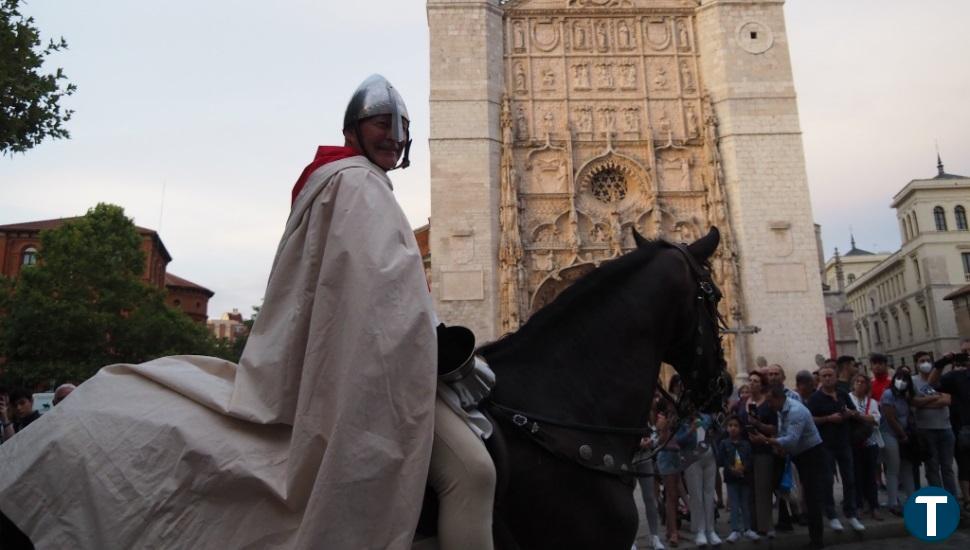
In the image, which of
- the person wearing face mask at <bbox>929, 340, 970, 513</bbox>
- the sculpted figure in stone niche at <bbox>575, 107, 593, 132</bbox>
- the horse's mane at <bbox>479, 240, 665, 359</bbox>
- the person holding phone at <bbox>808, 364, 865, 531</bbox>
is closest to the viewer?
the horse's mane at <bbox>479, 240, 665, 359</bbox>

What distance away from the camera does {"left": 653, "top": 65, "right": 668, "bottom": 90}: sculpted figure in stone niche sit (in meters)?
23.8

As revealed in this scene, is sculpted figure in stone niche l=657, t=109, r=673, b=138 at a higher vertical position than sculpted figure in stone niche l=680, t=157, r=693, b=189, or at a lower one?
higher

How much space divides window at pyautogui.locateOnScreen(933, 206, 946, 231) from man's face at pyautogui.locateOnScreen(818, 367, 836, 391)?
4498 centimetres

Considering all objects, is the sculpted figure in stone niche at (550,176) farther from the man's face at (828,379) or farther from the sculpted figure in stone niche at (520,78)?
the man's face at (828,379)

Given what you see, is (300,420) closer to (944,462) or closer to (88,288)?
(944,462)

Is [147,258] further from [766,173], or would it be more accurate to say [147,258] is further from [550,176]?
[766,173]

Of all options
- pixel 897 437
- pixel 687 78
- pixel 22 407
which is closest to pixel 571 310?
pixel 22 407

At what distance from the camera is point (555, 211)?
22719 mm

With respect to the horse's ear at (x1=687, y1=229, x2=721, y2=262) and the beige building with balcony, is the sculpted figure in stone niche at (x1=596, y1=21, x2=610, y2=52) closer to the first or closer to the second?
the horse's ear at (x1=687, y1=229, x2=721, y2=262)

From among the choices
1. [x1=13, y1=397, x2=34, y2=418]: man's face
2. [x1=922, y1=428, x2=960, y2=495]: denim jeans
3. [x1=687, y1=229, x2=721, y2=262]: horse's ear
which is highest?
[x1=687, y1=229, x2=721, y2=262]: horse's ear

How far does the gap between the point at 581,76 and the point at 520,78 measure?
220 cm

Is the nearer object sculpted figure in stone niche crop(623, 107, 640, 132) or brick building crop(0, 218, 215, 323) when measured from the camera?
sculpted figure in stone niche crop(623, 107, 640, 132)

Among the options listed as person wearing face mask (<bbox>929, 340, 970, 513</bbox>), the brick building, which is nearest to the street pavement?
person wearing face mask (<bbox>929, 340, 970, 513</bbox>)

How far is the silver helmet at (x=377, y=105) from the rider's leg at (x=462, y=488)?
1.07 m
